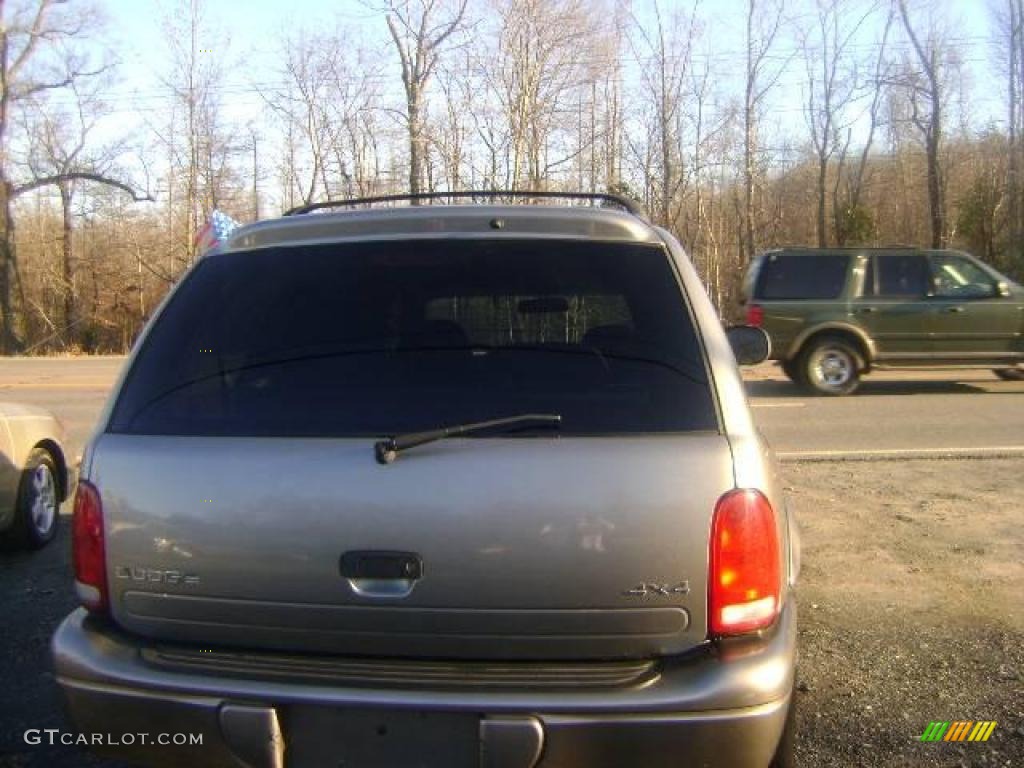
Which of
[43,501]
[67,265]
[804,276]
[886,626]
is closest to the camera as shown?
[886,626]

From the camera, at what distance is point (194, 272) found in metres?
2.75

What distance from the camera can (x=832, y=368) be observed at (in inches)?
527

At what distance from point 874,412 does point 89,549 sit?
1067 cm

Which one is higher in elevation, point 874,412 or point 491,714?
point 491,714

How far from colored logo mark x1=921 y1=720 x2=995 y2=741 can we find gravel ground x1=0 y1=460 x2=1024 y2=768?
28mm

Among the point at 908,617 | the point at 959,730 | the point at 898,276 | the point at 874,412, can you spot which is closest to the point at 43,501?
the point at 908,617

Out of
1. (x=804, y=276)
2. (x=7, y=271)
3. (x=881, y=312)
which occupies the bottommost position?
(x=881, y=312)

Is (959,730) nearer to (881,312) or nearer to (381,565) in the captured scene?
(381,565)

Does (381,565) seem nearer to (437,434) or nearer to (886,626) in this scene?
(437,434)

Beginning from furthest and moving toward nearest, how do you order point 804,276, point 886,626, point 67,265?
point 67,265 → point 804,276 → point 886,626

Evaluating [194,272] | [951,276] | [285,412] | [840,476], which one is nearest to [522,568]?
[285,412]

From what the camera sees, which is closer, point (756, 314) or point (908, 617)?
point (908, 617)

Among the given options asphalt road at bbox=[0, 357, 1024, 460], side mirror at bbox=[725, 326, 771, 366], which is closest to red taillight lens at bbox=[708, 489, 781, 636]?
side mirror at bbox=[725, 326, 771, 366]

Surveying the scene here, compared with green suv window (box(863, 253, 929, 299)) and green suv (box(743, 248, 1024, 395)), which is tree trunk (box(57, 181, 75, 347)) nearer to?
green suv (box(743, 248, 1024, 395))
